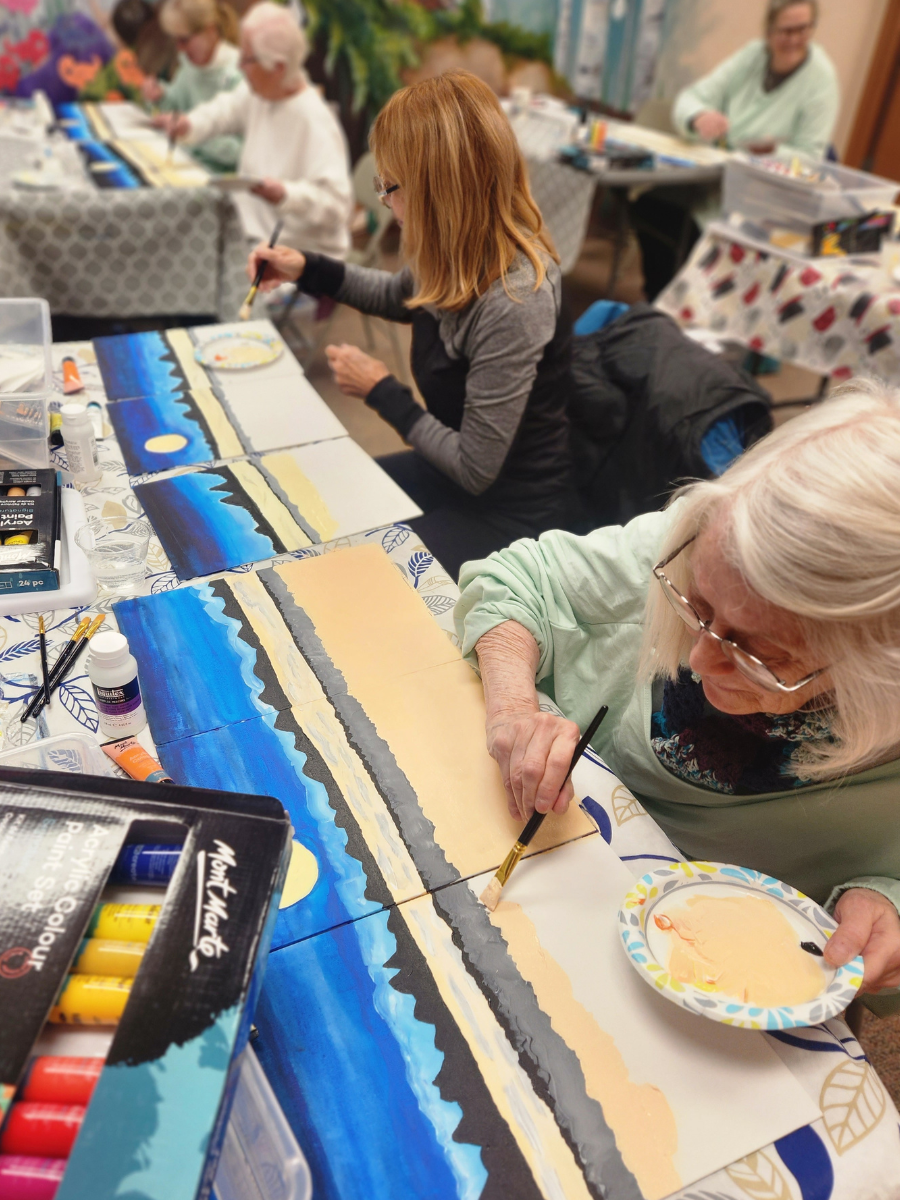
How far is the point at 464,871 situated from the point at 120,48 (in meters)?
5.76

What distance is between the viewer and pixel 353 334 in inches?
161

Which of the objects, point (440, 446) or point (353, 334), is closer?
point (440, 446)

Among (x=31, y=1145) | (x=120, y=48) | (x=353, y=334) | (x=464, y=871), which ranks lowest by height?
(x=353, y=334)

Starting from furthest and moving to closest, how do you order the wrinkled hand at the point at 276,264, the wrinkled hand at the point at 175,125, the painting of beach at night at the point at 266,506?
the wrinkled hand at the point at 175,125 < the wrinkled hand at the point at 276,264 < the painting of beach at night at the point at 266,506

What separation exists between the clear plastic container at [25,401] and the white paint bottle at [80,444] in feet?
0.12

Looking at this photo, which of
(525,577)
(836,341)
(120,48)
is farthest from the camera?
(120,48)

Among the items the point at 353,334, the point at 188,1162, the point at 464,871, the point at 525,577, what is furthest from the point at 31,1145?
the point at 353,334

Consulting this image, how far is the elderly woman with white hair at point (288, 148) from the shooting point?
9.41ft

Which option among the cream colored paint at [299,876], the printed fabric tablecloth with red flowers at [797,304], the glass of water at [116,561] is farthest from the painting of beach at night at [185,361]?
the printed fabric tablecloth with red flowers at [797,304]

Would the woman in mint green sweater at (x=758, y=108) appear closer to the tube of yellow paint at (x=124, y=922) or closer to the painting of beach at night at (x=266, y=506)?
the painting of beach at night at (x=266, y=506)

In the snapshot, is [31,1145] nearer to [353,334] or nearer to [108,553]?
[108,553]

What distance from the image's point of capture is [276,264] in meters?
1.85

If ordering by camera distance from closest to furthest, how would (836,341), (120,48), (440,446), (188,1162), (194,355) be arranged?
(188,1162)
(440,446)
(194,355)
(836,341)
(120,48)

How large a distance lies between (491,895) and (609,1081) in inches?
7.3
